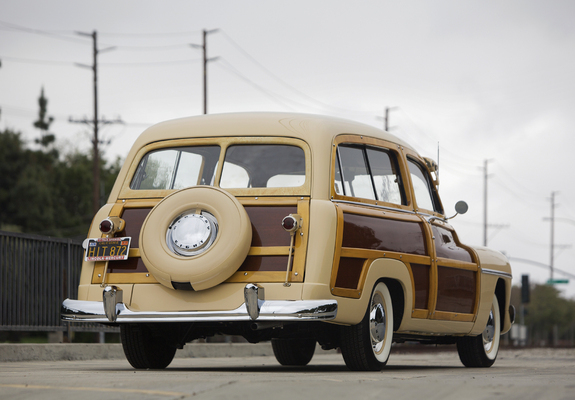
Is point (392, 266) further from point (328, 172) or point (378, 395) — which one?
point (378, 395)

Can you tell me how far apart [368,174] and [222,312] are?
2056mm

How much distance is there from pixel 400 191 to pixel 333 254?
1.76 meters

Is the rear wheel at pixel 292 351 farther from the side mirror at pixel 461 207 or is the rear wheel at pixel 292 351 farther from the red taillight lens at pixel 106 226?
the red taillight lens at pixel 106 226

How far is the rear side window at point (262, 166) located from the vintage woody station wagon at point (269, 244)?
12mm

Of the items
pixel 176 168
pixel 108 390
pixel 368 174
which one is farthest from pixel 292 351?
pixel 108 390

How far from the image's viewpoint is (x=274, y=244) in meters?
7.61

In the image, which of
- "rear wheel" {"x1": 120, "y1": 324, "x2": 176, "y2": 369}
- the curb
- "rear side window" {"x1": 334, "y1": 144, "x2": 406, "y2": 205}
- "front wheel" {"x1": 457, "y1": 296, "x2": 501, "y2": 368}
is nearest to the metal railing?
the curb

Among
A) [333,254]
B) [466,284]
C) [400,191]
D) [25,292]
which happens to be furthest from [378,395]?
[25,292]

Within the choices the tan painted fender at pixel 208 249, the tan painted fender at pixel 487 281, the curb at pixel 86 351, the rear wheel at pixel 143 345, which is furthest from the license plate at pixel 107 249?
the tan painted fender at pixel 487 281

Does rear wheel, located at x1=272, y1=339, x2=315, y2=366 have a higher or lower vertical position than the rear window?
lower

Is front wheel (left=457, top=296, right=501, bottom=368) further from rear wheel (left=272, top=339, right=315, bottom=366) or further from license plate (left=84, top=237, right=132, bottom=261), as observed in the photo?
license plate (left=84, top=237, right=132, bottom=261)

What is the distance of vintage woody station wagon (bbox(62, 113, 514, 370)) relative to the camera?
7516mm

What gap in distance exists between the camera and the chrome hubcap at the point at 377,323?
819 cm

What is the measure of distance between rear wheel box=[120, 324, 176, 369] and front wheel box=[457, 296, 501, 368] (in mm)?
3563
